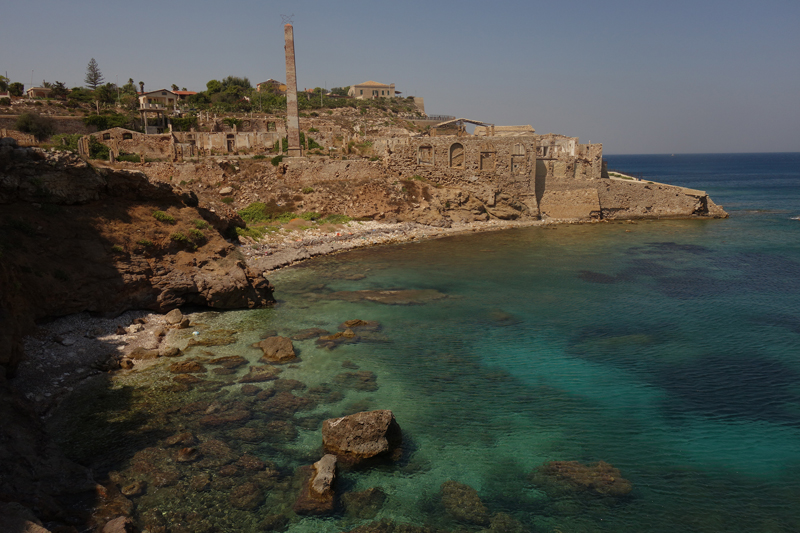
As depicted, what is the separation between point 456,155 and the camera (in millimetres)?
42094

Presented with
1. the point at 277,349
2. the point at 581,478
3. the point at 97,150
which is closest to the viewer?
the point at 581,478

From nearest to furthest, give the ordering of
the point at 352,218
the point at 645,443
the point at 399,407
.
Answer: the point at 645,443 → the point at 399,407 → the point at 352,218

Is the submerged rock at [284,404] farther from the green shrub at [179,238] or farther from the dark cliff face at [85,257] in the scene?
the green shrub at [179,238]

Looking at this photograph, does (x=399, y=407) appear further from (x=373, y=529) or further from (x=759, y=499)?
(x=759, y=499)

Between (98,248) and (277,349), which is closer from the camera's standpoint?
(277,349)

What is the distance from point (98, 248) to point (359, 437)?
479 inches

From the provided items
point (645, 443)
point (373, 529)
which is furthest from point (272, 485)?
point (645, 443)

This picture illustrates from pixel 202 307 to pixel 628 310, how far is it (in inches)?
651

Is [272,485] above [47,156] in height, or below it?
below

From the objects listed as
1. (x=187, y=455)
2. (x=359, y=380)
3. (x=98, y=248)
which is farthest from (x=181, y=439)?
(x=98, y=248)

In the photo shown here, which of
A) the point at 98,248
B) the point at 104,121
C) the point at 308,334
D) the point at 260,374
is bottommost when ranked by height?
the point at 260,374

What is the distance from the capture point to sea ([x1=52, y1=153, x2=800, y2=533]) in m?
8.77

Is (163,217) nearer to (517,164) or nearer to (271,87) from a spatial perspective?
(517,164)

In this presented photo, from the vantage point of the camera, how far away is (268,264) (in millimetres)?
25828
